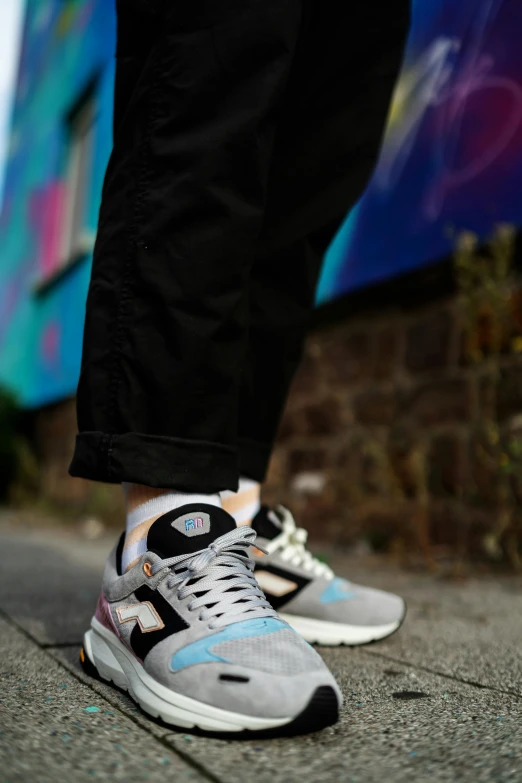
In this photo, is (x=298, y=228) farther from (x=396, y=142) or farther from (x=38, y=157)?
(x=38, y=157)

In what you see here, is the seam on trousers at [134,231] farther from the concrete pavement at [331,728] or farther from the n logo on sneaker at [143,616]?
the concrete pavement at [331,728]

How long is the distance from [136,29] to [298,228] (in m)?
0.43

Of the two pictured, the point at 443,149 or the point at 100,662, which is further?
the point at 443,149

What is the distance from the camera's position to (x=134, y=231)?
894mm

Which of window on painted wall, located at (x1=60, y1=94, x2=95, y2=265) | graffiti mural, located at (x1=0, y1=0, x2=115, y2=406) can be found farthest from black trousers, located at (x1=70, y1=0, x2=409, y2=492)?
window on painted wall, located at (x1=60, y1=94, x2=95, y2=265)

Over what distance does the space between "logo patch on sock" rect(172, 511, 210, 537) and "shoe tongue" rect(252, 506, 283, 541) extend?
1.09ft

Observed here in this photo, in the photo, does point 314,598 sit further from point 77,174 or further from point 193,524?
point 77,174

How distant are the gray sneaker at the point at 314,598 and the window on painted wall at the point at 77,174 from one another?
458 centimetres

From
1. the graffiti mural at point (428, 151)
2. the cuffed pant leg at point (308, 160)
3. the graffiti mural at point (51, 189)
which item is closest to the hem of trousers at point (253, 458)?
the cuffed pant leg at point (308, 160)

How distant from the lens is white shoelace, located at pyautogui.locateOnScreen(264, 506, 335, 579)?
1.21 meters

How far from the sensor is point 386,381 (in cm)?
286

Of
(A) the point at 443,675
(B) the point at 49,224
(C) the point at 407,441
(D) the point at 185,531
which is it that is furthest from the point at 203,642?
(B) the point at 49,224

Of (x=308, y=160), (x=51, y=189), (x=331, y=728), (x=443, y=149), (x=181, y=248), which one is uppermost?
(x=51, y=189)

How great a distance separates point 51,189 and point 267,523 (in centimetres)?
547
